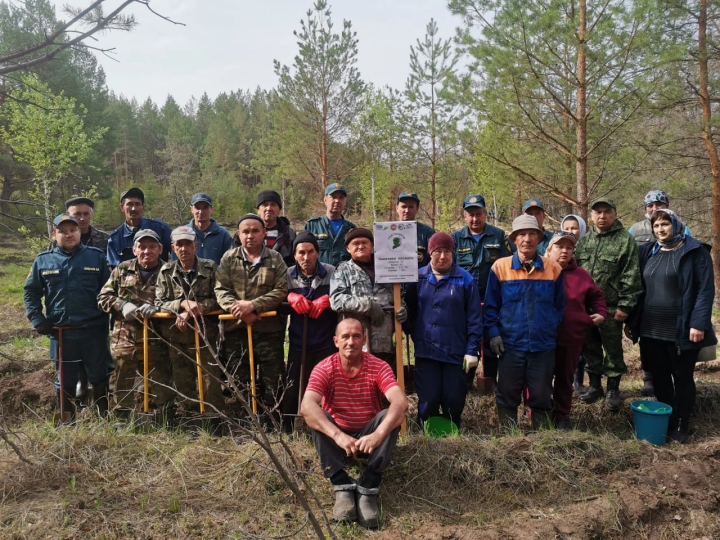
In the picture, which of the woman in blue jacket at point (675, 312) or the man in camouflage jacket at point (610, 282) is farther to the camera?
the man in camouflage jacket at point (610, 282)

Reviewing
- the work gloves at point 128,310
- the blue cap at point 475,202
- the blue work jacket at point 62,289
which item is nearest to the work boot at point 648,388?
the blue cap at point 475,202

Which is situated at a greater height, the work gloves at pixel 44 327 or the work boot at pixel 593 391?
the work gloves at pixel 44 327

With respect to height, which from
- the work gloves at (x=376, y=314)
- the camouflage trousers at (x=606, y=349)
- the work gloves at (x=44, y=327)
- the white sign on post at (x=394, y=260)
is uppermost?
the white sign on post at (x=394, y=260)

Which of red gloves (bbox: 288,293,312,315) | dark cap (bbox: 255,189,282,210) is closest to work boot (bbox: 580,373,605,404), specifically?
red gloves (bbox: 288,293,312,315)

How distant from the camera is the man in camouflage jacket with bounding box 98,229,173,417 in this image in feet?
15.2

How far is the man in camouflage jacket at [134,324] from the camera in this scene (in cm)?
464

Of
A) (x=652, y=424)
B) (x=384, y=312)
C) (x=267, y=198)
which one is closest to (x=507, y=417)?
(x=652, y=424)

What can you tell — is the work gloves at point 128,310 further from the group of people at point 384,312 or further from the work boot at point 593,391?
the work boot at point 593,391

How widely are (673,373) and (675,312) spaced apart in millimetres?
643

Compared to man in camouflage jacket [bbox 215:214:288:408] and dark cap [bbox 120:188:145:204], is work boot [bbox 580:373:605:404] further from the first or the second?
dark cap [bbox 120:188:145:204]

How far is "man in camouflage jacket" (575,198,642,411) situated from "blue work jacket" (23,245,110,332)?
5.46m

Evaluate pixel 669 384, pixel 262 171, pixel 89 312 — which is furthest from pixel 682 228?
pixel 262 171

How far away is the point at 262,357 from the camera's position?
4594mm

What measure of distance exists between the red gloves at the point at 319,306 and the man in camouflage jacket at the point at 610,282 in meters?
3.05
